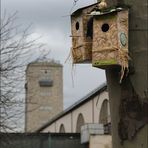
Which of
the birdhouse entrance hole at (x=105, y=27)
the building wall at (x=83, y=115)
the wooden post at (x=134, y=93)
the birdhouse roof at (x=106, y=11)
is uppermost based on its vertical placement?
the birdhouse roof at (x=106, y=11)

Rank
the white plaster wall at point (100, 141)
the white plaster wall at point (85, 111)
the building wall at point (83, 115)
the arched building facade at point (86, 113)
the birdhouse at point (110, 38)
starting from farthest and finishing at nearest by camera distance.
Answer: the white plaster wall at point (85, 111) → the building wall at point (83, 115) → the arched building facade at point (86, 113) → the white plaster wall at point (100, 141) → the birdhouse at point (110, 38)

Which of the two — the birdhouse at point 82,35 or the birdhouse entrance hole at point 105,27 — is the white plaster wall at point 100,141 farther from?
the birdhouse entrance hole at point 105,27

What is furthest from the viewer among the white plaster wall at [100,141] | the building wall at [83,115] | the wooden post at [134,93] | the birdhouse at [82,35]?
the building wall at [83,115]

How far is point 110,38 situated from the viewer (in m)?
4.83

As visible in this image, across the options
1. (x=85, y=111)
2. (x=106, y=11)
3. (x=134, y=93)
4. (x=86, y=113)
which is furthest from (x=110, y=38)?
(x=85, y=111)

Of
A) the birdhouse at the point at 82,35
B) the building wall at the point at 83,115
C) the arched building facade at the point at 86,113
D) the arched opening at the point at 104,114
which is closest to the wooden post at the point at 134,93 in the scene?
the birdhouse at the point at 82,35

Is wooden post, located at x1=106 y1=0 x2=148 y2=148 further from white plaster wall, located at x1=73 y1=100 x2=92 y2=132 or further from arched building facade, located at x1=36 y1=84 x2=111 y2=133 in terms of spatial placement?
white plaster wall, located at x1=73 y1=100 x2=92 y2=132

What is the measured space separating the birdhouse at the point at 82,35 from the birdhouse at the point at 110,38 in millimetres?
129

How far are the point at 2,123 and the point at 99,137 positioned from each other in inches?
437

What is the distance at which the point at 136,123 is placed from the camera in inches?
172

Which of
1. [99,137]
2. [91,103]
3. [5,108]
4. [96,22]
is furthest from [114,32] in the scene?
[91,103]

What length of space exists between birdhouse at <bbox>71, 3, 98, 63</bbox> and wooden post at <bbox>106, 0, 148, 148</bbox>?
Result: 0.48m

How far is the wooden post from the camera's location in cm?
438

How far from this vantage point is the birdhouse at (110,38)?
14.9ft
